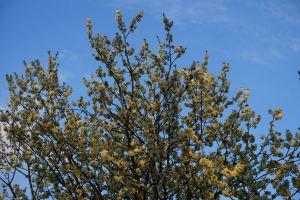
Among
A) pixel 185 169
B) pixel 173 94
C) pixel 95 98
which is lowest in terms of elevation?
pixel 185 169

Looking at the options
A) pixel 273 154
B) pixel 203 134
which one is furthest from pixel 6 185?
pixel 273 154

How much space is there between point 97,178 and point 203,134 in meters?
2.92

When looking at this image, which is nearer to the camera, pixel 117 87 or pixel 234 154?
pixel 234 154

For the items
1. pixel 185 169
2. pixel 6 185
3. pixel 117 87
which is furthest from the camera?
pixel 6 185

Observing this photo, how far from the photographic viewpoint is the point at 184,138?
8.71 meters

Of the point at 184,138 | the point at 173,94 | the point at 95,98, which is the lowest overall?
the point at 184,138

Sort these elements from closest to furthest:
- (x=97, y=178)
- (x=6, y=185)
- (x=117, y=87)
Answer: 1. (x=97, y=178)
2. (x=117, y=87)
3. (x=6, y=185)

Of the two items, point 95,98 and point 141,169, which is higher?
point 95,98

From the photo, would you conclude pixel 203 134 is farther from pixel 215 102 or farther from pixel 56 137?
pixel 56 137

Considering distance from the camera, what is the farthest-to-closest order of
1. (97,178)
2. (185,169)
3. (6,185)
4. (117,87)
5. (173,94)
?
1. (6,185)
2. (117,87)
3. (97,178)
4. (173,94)
5. (185,169)

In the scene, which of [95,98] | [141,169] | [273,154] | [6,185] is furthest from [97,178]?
[6,185]

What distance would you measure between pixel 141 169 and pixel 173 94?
6.45 ft

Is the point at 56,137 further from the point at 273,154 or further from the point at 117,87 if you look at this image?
Result: the point at 273,154

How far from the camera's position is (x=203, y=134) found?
9789 millimetres
